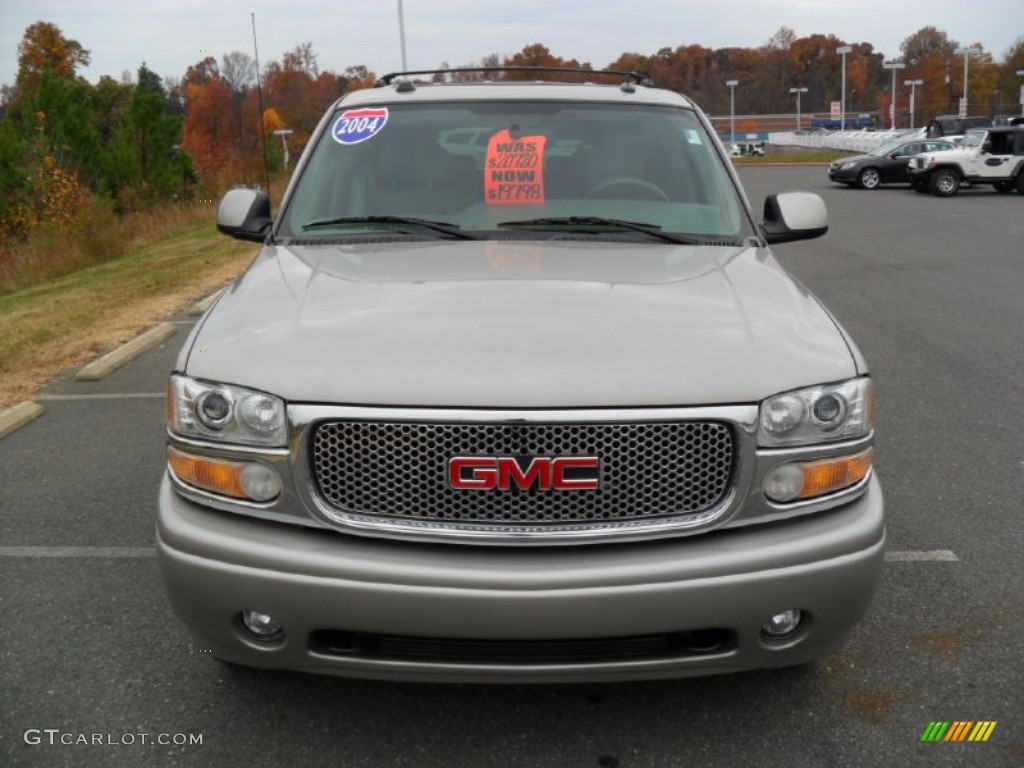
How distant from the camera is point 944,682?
311 cm

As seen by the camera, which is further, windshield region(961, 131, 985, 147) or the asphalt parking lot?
windshield region(961, 131, 985, 147)

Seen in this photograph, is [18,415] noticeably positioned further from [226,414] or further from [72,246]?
[72,246]

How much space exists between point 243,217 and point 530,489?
2.22 metres

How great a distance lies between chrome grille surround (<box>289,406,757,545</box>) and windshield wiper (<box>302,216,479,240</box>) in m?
1.39

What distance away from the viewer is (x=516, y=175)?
393 centimetres

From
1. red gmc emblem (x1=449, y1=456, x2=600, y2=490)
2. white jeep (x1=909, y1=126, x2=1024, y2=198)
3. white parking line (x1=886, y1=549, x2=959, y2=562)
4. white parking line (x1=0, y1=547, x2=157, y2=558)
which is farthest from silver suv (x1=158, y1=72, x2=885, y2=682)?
white jeep (x1=909, y1=126, x2=1024, y2=198)

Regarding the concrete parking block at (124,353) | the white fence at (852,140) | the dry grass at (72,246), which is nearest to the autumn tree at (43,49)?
the white fence at (852,140)

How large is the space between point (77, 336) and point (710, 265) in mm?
7146

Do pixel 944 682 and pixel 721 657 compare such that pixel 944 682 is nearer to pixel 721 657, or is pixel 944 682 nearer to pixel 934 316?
pixel 721 657

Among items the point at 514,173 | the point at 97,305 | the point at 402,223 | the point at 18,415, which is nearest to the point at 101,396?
the point at 18,415

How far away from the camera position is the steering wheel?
395 centimetres

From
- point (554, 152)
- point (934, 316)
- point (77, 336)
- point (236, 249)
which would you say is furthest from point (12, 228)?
point (554, 152)

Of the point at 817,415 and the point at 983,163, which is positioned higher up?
the point at 817,415

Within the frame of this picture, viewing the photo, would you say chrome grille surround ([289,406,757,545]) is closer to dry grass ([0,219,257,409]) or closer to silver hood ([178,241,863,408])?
silver hood ([178,241,863,408])
